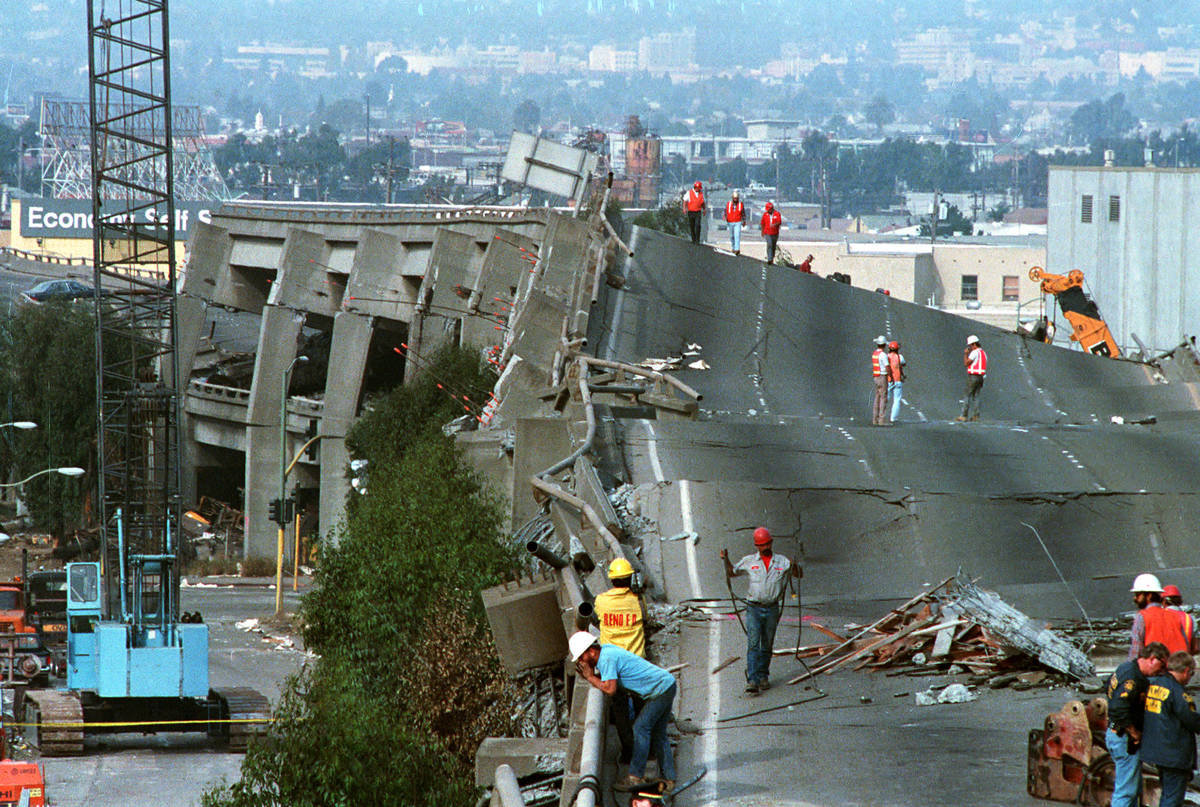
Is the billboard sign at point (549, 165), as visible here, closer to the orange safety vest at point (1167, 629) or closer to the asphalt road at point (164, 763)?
the asphalt road at point (164, 763)

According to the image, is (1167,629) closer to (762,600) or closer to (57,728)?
(762,600)

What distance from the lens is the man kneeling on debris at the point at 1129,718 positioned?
35.2 ft

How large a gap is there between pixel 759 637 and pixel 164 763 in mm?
18050

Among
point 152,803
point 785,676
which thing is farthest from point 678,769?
point 152,803

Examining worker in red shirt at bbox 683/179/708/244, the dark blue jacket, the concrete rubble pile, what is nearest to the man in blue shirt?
the dark blue jacket

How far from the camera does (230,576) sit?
201 feet

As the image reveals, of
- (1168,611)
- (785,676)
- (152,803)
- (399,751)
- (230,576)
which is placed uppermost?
(1168,611)

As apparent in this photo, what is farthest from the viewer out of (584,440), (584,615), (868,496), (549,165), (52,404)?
(52,404)

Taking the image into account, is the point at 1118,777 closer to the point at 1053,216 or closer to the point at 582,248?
the point at 582,248

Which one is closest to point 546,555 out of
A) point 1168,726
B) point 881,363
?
point 1168,726

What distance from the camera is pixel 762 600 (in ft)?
48.6

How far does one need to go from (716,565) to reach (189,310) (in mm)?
62724

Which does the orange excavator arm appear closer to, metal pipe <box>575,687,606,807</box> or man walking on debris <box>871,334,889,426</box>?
man walking on debris <box>871,334,889,426</box>

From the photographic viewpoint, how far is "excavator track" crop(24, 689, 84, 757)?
3062 cm
